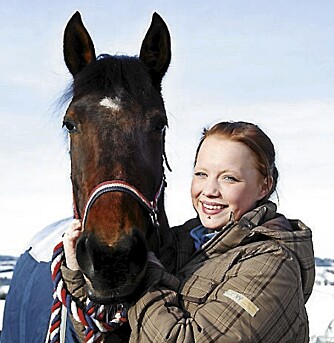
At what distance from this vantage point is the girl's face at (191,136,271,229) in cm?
266

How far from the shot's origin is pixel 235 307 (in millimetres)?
2291

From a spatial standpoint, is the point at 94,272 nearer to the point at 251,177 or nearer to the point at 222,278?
the point at 222,278

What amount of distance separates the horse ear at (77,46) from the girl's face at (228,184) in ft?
2.29

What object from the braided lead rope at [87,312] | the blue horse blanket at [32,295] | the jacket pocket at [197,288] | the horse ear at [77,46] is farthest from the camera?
the blue horse blanket at [32,295]

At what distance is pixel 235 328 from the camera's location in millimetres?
2260

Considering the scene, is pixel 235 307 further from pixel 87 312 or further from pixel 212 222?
pixel 87 312

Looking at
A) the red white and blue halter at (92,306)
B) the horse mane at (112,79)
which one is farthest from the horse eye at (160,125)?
the red white and blue halter at (92,306)

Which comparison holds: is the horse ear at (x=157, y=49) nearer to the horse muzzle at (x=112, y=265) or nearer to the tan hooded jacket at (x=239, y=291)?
the tan hooded jacket at (x=239, y=291)

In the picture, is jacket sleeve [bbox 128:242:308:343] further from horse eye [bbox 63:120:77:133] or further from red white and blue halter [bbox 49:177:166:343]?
horse eye [bbox 63:120:77:133]

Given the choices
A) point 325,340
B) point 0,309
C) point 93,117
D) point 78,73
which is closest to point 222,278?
point 93,117

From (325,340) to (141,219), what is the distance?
5.43 metres

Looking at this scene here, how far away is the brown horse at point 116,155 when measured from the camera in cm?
233

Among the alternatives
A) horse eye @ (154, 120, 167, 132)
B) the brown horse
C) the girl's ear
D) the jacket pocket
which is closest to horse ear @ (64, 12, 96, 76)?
the brown horse

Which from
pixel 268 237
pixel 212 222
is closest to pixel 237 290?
pixel 268 237
